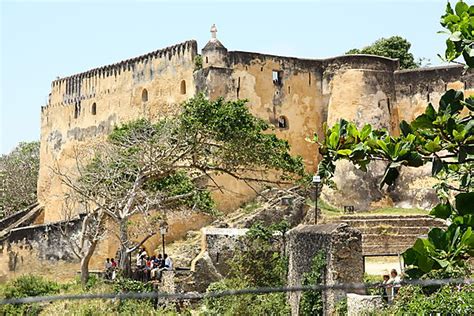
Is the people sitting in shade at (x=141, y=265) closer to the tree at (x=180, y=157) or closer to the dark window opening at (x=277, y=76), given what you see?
the tree at (x=180, y=157)

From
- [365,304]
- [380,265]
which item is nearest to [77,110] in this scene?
[380,265]

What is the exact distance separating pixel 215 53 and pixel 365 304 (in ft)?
54.9

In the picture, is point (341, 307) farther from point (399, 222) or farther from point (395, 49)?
point (395, 49)

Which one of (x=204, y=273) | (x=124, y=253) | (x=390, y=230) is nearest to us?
(x=124, y=253)

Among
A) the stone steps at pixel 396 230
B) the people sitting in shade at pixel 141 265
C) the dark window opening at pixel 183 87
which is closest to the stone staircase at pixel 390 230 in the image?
the stone steps at pixel 396 230

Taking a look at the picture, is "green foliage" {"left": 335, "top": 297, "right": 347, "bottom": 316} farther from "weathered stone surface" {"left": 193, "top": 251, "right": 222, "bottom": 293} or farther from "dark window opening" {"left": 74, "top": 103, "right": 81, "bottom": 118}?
"dark window opening" {"left": 74, "top": 103, "right": 81, "bottom": 118}

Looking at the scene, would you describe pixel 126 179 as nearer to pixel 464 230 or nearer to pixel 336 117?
pixel 336 117

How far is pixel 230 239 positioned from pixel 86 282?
349cm

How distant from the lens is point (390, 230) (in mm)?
26203

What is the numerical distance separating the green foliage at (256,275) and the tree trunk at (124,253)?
2.26 meters

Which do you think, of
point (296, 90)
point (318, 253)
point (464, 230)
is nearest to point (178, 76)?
point (296, 90)

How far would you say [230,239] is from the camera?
2267cm

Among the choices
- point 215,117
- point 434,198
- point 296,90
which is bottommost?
point 434,198

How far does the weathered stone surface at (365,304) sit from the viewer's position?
16.0 meters
